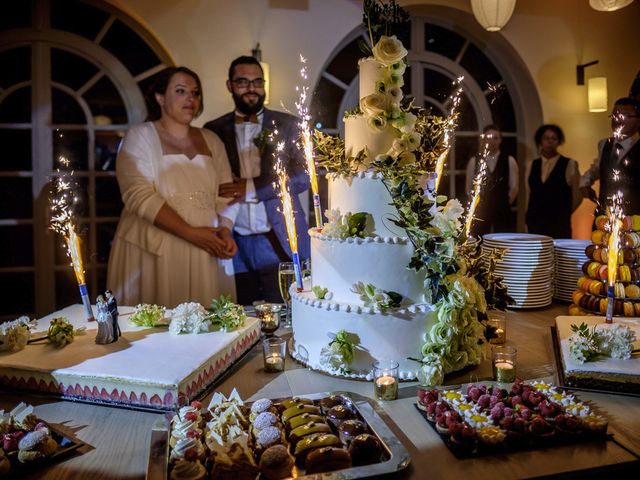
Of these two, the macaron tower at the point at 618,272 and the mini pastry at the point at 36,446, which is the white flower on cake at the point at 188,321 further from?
the macaron tower at the point at 618,272

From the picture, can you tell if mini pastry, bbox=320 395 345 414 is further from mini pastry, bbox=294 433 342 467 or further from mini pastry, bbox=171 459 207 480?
mini pastry, bbox=171 459 207 480

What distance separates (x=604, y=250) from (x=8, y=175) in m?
4.31

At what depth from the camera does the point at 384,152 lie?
2.19m

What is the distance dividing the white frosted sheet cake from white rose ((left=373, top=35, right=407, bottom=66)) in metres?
1.18

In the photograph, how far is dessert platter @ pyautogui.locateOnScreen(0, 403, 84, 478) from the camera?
1420mm

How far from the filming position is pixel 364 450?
1.44 metres

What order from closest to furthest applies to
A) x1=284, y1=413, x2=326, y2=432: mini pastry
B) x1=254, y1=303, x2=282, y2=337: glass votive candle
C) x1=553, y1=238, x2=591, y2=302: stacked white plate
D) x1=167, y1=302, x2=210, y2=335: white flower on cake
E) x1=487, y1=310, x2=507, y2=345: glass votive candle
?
x1=284, y1=413, x2=326, y2=432: mini pastry < x1=167, y1=302, x2=210, y2=335: white flower on cake < x1=487, y1=310, x2=507, y2=345: glass votive candle < x1=254, y1=303, x2=282, y2=337: glass votive candle < x1=553, y1=238, x2=591, y2=302: stacked white plate

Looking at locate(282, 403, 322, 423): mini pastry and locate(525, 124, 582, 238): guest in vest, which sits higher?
locate(525, 124, 582, 238): guest in vest

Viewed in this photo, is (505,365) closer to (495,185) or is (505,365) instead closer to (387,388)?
(387,388)

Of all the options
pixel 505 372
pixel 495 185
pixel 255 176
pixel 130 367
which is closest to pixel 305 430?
pixel 130 367

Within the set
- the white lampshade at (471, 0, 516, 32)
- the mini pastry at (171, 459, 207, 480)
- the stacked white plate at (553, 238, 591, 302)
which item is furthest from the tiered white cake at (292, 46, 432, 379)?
the white lampshade at (471, 0, 516, 32)

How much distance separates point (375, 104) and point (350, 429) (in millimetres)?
1190

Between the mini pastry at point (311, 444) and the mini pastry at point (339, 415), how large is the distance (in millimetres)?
115

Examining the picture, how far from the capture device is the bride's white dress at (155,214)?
4.02 meters
